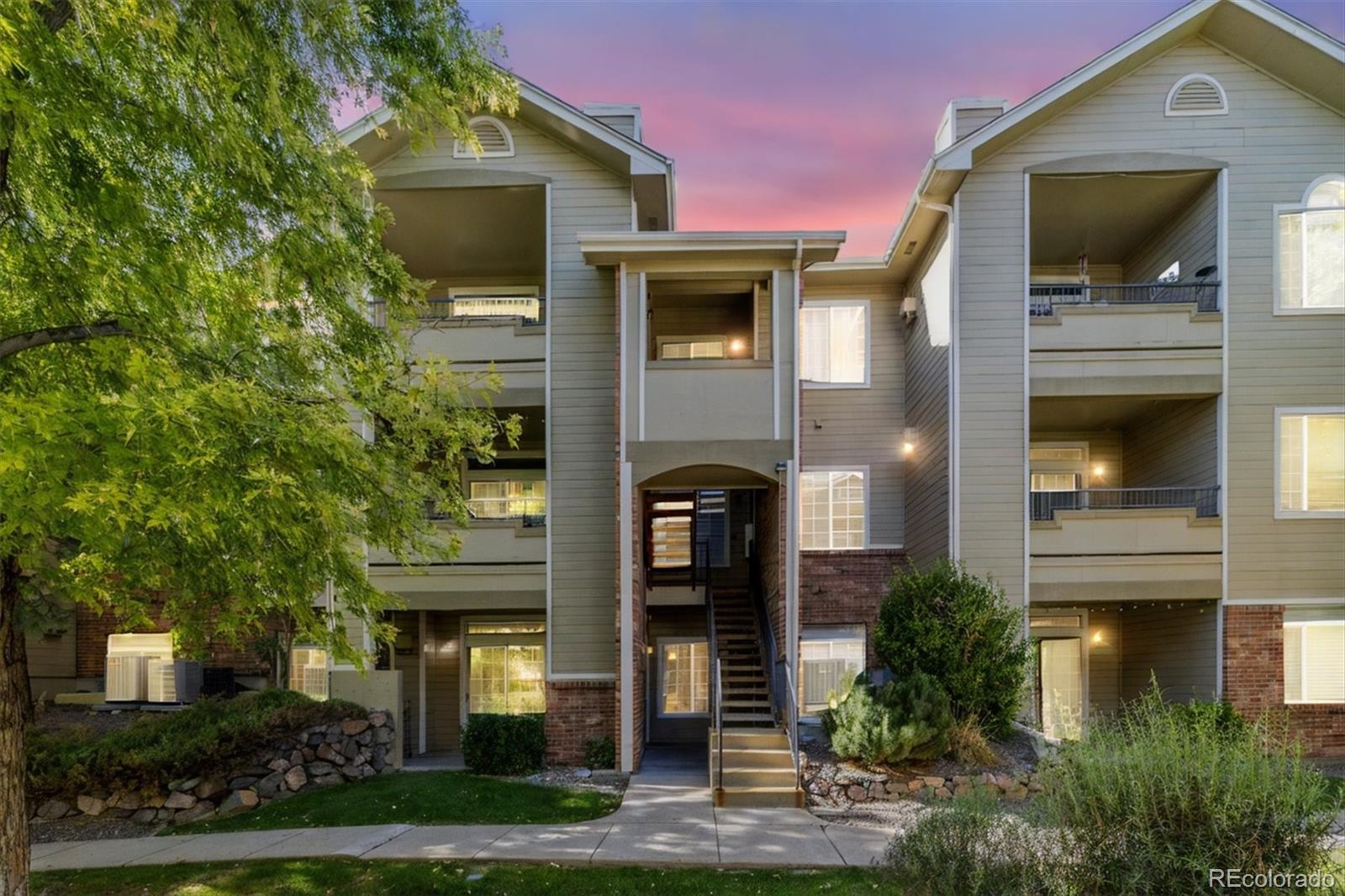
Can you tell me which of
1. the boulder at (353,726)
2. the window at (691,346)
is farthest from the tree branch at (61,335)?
the window at (691,346)

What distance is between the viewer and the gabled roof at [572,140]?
1261 cm

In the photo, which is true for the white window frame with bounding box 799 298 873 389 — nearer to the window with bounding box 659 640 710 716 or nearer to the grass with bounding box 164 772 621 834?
the window with bounding box 659 640 710 716

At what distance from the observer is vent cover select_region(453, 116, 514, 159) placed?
13188mm

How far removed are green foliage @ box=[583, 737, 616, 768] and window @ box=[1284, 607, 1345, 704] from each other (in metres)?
10.6

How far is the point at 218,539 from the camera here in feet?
20.5

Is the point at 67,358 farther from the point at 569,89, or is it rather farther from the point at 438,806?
the point at 569,89

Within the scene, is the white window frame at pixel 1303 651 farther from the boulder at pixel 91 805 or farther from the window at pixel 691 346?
the boulder at pixel 91 805

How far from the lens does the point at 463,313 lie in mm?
15523

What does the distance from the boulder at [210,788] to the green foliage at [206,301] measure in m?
3.75

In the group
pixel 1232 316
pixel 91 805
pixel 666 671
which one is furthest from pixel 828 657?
pixel 91 805

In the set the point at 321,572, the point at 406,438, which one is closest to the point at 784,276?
the point at 406,438

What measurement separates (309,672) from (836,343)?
1189 centimetres

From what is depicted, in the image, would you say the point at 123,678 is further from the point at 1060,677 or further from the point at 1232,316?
the point at 1232,316

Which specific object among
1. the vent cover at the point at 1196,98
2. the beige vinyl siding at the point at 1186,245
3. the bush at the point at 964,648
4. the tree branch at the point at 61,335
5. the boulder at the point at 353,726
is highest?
the vent cover at the point at 1196,98
